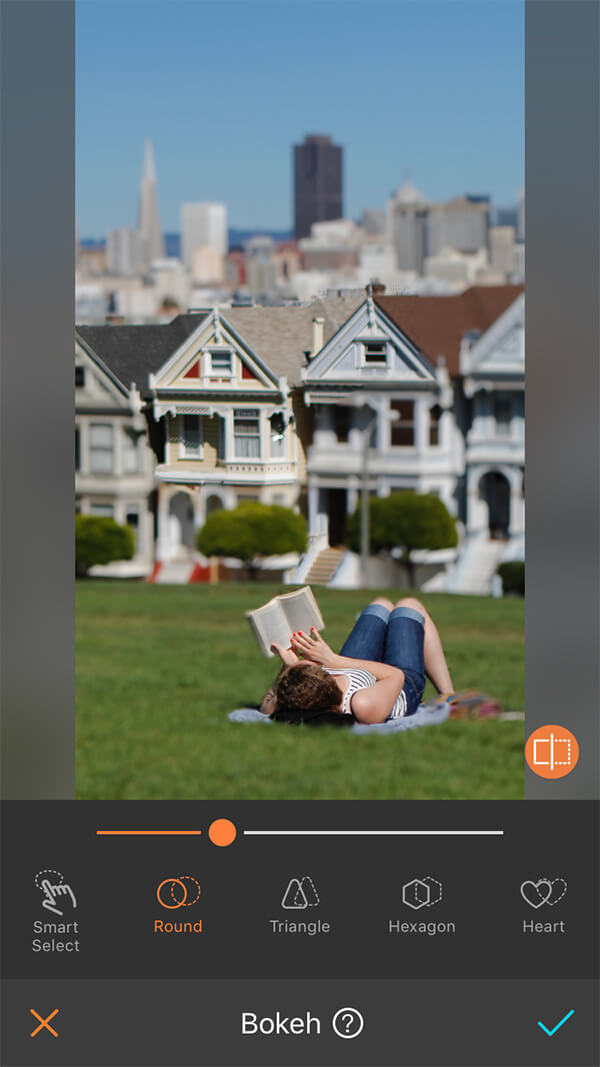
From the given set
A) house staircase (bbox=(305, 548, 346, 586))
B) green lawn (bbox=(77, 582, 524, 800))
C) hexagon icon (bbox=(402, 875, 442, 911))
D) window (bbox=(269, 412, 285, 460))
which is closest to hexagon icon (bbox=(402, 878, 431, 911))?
hexagon icon (bbox=(402, 875, 442, 911))

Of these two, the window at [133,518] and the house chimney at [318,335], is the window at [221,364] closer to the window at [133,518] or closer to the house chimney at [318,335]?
the house chimney at [318,335]

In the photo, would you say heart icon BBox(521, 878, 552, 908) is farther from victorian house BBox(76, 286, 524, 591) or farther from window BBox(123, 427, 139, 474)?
window BBox(123, 427, 139, 474)

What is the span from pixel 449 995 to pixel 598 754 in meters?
0.38

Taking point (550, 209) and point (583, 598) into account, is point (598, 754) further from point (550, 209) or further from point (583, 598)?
point (550, 209)

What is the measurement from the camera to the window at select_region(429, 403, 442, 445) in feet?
7.31

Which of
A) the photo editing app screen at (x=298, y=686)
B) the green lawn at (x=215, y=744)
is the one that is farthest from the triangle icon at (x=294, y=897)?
the green lawn at (x=215, y=744)

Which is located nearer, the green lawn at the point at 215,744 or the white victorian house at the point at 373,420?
the white victorian house at the point at 373,420

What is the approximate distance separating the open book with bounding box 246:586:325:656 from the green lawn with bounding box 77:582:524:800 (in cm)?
172

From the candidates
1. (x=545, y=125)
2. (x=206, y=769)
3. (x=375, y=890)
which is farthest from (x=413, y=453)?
(x=206, y=769)

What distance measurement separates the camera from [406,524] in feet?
7.59

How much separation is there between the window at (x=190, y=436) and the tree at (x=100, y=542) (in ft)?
0.93

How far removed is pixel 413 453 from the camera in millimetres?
2271

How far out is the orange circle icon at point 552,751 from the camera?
208 cm

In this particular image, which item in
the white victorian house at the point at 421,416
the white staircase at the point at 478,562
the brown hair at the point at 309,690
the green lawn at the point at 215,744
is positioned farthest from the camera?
the green lawn at the point at 215,744
